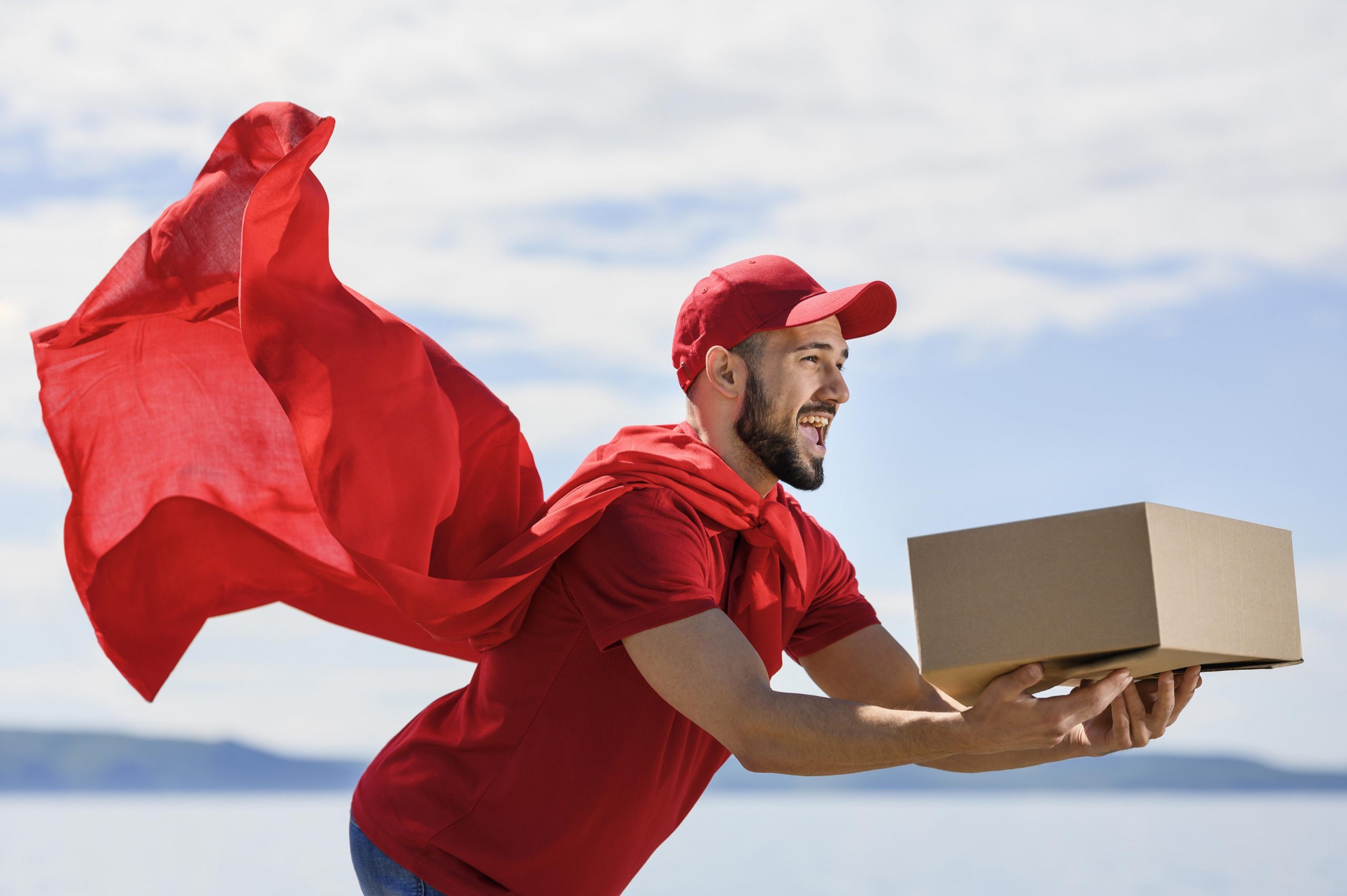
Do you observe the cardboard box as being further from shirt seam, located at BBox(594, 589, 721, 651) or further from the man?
shirt seam, located at BBox(594, 589, 721, 651)

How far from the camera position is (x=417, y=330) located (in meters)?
2.87

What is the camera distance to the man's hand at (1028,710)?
216 cm

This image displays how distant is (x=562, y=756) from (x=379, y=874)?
0.44 metres

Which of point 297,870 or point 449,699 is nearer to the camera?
point 449,699

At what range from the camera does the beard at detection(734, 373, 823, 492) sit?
273 centimetres

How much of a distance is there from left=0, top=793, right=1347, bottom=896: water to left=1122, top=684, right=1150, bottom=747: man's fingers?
942cm

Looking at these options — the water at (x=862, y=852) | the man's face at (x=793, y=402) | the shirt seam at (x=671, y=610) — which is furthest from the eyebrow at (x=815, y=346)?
the water at (x=862, y=852)

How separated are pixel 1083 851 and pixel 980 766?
14.1 m

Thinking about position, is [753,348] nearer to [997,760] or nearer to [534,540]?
[534,540]

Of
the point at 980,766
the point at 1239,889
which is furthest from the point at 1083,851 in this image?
the point at 980,766

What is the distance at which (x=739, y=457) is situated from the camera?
2.77m

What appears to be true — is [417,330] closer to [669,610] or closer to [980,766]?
[669,610]

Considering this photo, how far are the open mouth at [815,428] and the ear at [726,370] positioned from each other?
0.14 meters

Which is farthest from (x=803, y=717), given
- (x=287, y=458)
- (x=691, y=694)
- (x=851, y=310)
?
(x=287, y=458)
